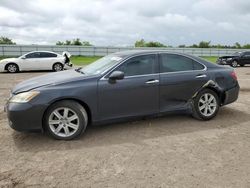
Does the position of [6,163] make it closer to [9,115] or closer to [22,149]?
[22,149]

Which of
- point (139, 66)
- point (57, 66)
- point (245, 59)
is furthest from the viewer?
point (245, 59)

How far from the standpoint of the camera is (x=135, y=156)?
13.8 feet

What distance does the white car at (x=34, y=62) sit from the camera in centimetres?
1722

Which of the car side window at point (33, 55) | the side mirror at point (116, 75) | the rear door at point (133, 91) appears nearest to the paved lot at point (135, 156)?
the rear door at point (133, 91)

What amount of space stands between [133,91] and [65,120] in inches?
50.6

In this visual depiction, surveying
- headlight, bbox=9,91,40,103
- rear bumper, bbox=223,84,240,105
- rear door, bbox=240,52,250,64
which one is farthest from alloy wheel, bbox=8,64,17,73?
rear door, bbox=240,52,250,64

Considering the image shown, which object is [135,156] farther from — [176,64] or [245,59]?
[245,59]

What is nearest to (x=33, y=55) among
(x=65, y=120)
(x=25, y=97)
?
(x=25, y=97)

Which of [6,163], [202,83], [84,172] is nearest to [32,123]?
[6,163]

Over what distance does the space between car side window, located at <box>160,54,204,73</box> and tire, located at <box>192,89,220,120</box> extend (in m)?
0.54

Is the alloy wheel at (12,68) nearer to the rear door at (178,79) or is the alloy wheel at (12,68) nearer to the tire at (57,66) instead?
the tire at (57,66)

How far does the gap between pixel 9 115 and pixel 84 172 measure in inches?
68.6

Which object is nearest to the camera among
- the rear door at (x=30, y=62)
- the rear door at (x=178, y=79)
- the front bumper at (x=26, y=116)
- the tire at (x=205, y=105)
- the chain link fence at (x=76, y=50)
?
the front bumper at (x=26, y=116)

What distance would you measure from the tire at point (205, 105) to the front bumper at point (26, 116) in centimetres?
294
